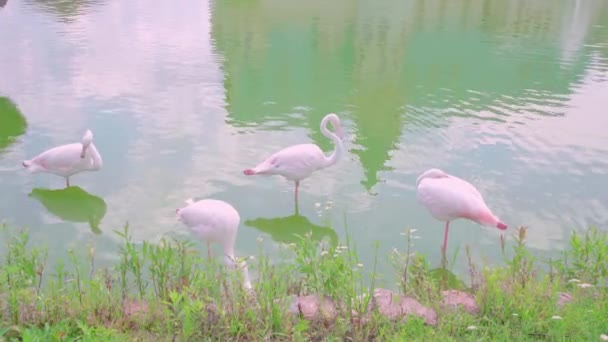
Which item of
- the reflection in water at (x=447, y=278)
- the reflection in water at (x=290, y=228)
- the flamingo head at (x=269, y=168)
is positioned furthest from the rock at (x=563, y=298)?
the flamingo head at (x=269, y=168)

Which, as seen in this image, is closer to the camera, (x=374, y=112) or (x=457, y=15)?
(x=374, y=112)

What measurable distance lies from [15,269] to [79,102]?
6872mm

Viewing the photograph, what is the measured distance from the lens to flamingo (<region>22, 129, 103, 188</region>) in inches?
252

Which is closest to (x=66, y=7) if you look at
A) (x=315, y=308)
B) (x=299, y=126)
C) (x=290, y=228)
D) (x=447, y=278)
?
(x=299, y=126)

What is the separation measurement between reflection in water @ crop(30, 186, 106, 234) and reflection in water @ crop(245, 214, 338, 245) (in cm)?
159

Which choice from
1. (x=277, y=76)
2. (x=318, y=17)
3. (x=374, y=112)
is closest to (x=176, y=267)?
(x=374, y=112)

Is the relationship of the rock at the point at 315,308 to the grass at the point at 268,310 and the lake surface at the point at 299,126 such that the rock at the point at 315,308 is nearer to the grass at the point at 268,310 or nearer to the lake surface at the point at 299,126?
the grass at the point at 268,310

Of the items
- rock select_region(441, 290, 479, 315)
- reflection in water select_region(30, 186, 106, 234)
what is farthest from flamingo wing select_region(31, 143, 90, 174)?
rock select_region(441, 290, 479, 315)

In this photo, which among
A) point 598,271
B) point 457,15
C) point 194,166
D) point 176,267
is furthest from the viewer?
point 457,15

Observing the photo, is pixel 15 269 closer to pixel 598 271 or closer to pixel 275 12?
pixel 598 271

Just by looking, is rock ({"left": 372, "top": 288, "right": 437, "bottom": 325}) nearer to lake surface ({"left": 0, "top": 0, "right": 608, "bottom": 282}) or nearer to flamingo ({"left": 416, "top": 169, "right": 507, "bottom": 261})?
lake surface ({"left": 0, "top": 0, "right": 608, "bottom": 282})

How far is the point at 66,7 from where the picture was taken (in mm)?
22203

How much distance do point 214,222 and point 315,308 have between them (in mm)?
1369

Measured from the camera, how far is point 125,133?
8.51 metres
